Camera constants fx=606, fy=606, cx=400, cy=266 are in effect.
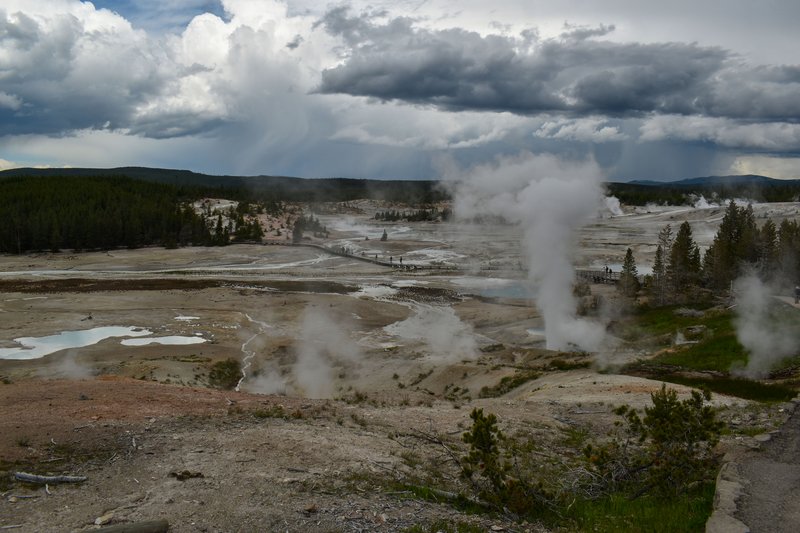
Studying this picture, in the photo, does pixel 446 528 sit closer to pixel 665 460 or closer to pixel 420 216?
pixel 665 460

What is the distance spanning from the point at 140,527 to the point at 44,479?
3.19 m

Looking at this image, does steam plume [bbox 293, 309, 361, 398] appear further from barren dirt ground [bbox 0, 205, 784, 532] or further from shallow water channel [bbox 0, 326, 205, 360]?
shallow water channel [bbox 0, 326, 205, 360]

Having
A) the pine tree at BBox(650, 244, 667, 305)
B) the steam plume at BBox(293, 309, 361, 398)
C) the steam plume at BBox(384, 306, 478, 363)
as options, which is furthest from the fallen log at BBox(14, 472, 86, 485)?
the pine tree at BBox(650, 244, 667, 305)

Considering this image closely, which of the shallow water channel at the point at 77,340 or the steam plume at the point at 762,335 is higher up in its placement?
the steam plume at the point at 762,335

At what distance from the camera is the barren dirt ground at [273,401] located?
959cm

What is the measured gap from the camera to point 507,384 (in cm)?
2481

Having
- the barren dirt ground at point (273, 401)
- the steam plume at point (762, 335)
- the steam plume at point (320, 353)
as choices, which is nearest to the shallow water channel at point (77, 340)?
the barren dirt ground at point (273, 401)

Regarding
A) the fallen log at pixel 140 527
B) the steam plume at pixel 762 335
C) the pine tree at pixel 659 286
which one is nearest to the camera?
the fallen log at pixel 140 527

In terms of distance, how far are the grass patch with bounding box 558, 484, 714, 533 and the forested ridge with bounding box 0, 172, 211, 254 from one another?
88.7 m

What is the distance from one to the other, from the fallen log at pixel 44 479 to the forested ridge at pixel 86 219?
84.4 metres

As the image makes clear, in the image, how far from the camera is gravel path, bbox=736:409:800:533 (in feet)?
27.5

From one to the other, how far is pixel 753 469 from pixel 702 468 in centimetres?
82

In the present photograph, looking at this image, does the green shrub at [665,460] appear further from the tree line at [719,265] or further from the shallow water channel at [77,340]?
the tree line at [719,265]

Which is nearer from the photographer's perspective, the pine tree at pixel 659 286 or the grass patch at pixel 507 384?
the grass patch at pixel 507 384
